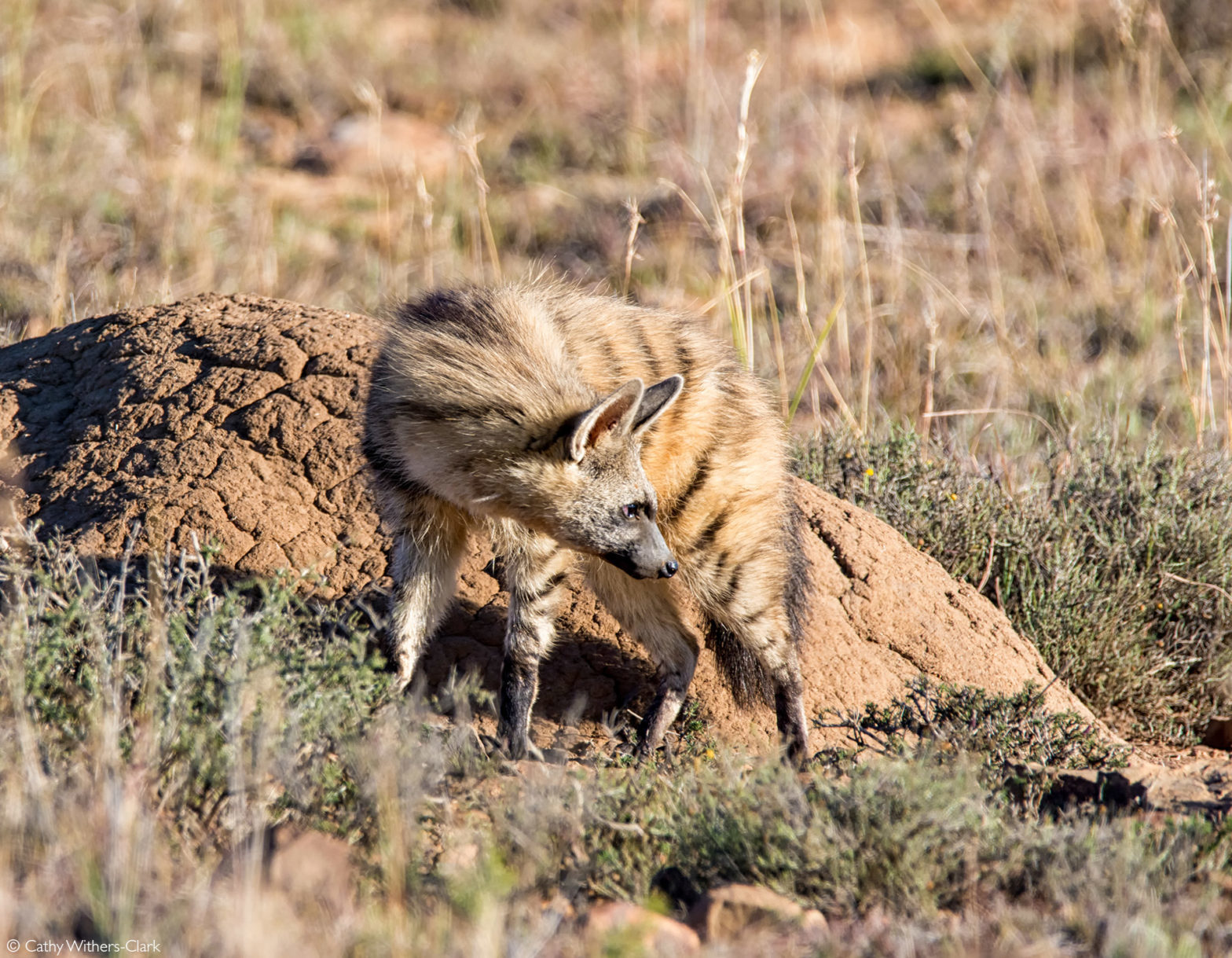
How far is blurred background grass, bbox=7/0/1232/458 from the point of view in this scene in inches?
298

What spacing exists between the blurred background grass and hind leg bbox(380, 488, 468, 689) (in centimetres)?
193

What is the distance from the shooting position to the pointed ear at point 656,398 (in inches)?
165

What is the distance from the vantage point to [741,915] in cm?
299

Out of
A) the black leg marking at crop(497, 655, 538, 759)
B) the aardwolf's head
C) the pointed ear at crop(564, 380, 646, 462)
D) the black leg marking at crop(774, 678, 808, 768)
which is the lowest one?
the black leg marking at crop(774, 678, 808, 768)

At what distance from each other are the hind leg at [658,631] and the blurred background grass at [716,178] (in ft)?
4.81

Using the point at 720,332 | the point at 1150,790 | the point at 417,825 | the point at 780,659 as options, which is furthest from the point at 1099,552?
the point at 417,825

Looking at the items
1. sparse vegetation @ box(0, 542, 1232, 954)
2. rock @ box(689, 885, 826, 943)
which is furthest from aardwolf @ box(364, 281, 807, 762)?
rock @ box(689, 885, 826, 943)

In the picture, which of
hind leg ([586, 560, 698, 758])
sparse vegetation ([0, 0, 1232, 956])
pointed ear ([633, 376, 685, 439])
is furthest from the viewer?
hind leg ([586, 560, 698, 758])

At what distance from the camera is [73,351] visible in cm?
552

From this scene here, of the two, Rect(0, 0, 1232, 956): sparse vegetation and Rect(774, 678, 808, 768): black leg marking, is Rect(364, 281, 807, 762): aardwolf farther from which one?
Rect(0, 0, 1232, 956): sparse vegetation

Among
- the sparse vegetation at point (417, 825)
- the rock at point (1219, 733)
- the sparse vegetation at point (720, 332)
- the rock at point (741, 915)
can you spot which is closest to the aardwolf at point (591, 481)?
the sparse vegetation at point (720, 332)

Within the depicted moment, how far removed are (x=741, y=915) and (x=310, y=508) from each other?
2.76 metres

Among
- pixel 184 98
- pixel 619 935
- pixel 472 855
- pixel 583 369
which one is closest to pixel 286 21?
pixel 184 98

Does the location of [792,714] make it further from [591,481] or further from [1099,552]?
[1099,552]
